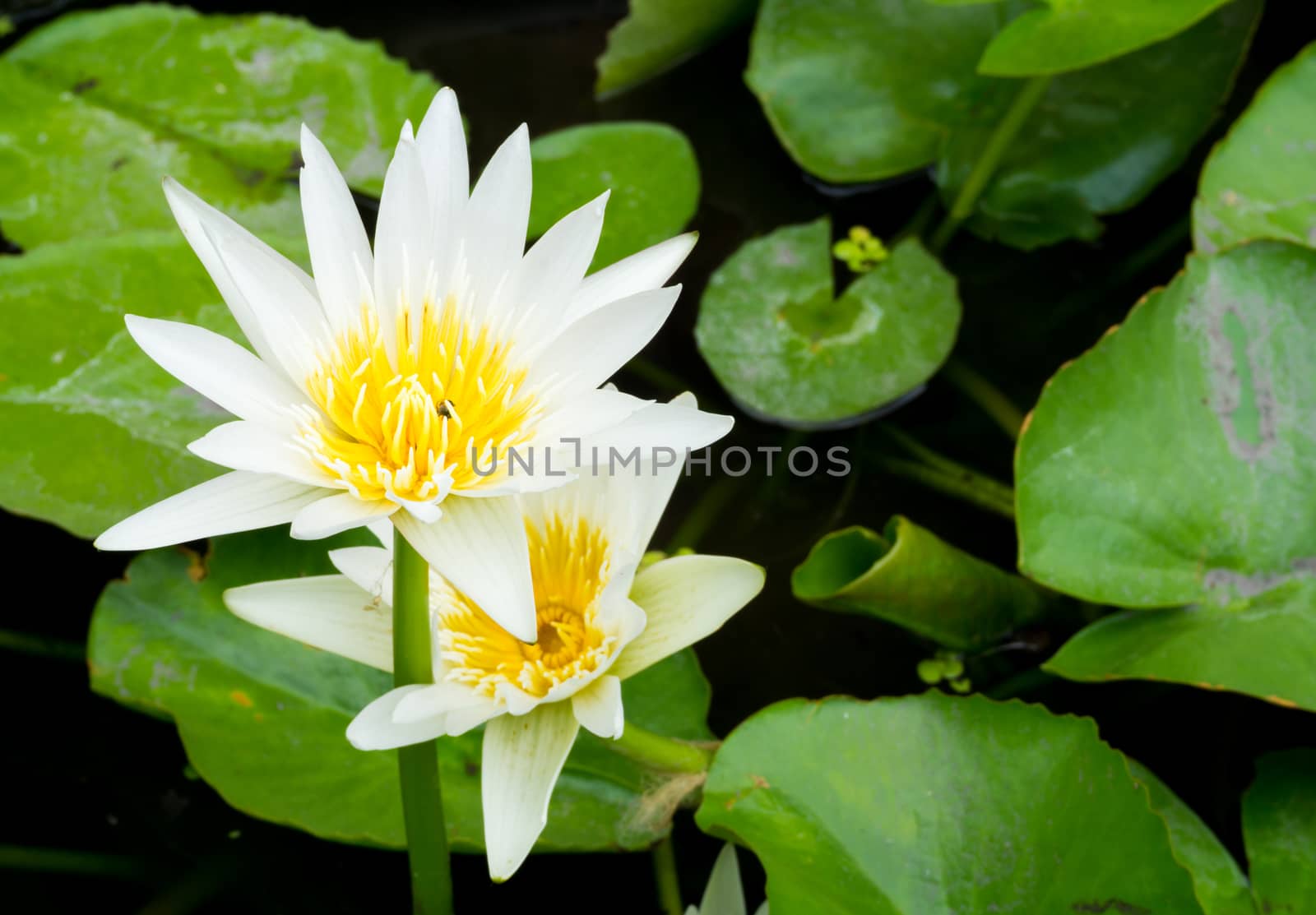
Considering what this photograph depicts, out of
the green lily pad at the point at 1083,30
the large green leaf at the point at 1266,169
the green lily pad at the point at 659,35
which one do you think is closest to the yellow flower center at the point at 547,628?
the green lily pad at the point at 1083,30

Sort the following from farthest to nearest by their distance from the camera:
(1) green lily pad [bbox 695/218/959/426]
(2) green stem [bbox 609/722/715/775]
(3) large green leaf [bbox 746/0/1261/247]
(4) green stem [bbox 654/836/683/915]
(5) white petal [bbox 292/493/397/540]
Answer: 1. (3) large green leaf [bbox 746/0/1261/247]
2. (1) green lily pad [bbox 695/218/959/426]
3. (4) green stem [bbox 654/836/683/915]
4. (2) green stem [bbox 609/722/715/775]
5. (5) white petal [bbox 292/493/397/540]

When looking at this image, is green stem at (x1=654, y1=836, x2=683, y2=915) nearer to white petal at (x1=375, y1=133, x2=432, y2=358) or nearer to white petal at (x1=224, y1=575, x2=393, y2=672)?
white petal at (x1=224, y1=575, x2=393, y2=672)

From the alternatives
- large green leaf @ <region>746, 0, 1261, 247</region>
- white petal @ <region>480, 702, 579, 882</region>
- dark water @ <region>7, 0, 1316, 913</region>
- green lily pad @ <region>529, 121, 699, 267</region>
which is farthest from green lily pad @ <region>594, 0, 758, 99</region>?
white petal @ <region>480, 702, 579, 882</region>

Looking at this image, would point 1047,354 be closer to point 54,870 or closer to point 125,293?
point 125,293

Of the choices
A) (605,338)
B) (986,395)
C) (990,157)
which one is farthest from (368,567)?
(990,157)

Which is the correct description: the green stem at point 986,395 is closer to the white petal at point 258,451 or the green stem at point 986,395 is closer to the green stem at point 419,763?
the green stem at point 419,763

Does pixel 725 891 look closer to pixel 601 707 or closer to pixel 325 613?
pixel 601 707
